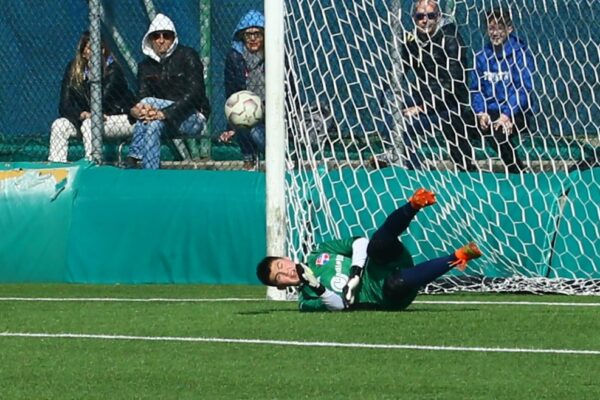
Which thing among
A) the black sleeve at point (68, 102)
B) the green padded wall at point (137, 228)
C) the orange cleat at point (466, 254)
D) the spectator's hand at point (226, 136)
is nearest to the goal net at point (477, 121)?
the green padded wall at point (137, 228)

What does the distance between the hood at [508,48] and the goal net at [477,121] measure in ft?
0.04

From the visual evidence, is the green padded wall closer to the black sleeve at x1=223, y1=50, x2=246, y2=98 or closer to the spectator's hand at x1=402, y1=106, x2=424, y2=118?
the black sleeve at x1=223, y1=50, x2=246, y2=98

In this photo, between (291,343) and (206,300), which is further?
(206,300)

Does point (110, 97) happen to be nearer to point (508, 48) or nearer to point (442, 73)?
point (442, 73)

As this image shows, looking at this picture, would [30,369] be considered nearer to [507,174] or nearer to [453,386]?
[453,386]

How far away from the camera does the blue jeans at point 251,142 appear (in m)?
15.0

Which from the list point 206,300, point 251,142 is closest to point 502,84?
point 251,142

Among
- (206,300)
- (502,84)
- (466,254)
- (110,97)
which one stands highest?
(502,84)

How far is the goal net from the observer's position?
1352 centimetres

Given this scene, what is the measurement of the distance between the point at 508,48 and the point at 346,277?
3.18 m

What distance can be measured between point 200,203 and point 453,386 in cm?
709

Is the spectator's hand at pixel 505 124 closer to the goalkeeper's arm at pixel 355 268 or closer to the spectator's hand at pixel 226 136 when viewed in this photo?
the goalkeeper's arm at pixel 355 268

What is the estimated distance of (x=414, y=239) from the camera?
13.9 m

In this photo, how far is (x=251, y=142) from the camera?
49.6ft
